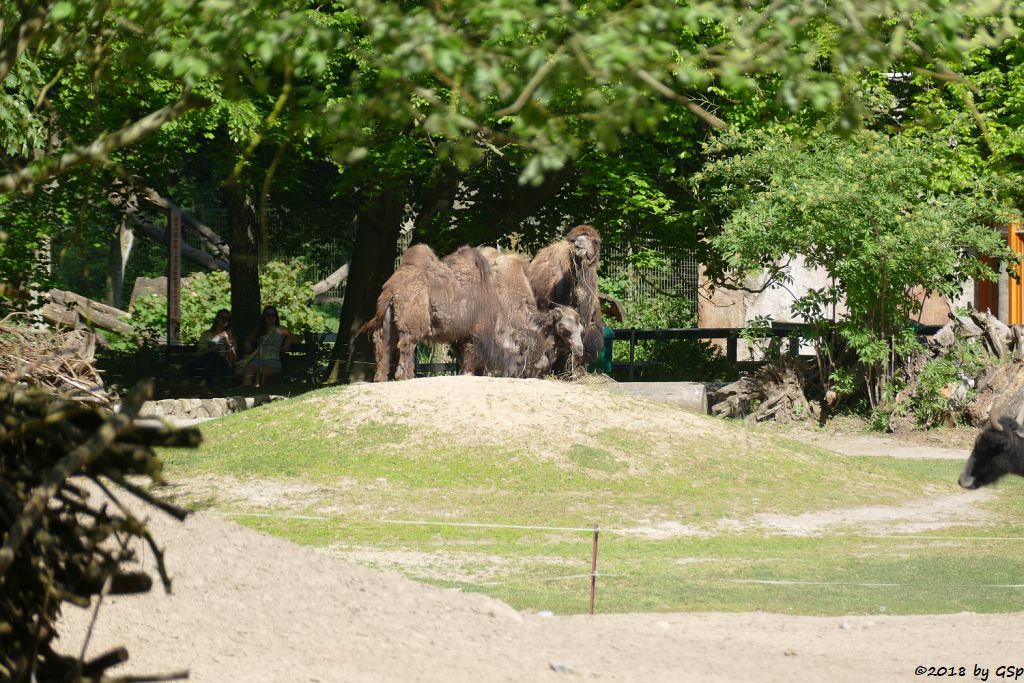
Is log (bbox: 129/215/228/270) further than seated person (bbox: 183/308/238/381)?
Yes

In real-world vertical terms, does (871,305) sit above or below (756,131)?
below

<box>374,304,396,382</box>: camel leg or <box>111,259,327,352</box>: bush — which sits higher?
<box>111,259,327,352</box>: bush

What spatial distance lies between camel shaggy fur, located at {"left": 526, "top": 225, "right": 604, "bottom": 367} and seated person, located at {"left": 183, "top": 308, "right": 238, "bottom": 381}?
7710 millimetres

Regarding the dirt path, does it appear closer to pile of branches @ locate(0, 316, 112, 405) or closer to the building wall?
pile of branches @ locate(0, 316, 112, 405)

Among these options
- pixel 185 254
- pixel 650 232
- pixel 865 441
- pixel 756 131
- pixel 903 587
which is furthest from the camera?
pixel 185 254

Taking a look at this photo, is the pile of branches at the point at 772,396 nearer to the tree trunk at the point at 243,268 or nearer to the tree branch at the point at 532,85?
the tree trunk at the point at 243,268

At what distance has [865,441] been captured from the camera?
1989 cm

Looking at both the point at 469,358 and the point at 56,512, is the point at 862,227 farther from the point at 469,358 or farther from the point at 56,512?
the point at 56,512

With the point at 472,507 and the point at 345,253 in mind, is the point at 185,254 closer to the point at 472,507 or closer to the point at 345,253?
the point at 345,253

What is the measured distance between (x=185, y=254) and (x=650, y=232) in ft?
47.2

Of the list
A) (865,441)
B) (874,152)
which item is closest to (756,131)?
(874,152)

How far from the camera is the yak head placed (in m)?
10.8

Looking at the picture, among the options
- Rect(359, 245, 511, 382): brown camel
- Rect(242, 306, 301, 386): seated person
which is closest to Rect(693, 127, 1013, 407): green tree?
Rect(359, 245, 511, 382): brown camel

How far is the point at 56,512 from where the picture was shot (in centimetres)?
488
